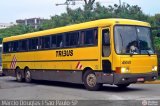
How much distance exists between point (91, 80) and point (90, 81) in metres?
0.10

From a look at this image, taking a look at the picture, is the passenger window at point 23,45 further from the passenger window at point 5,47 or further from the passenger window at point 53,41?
the passenger window at point 53,41

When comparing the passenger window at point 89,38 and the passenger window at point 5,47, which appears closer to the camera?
the passenger window at point 89,38

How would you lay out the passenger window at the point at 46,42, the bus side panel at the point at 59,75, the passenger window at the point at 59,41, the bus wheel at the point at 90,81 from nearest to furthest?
the bus wheel at the point at 90,81 → the bus side panel at the point at 59,75 → the passenger window at the point at 59,41 → the passenger window at the point at 46,42

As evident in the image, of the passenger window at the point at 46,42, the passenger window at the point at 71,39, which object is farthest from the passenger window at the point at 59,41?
the passenger window at the point at 46,42

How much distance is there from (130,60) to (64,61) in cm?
465

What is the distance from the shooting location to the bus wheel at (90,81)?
59.9 feet

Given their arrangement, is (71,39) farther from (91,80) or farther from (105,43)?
(105,43)

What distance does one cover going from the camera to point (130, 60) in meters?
17.2


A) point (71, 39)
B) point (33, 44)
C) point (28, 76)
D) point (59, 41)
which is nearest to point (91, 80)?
point (71, 39)

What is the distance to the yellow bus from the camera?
56.6ft

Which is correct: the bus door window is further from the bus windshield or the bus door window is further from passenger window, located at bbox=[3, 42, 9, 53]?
passenger window, located at bbox=[3, 42, 9, 53]

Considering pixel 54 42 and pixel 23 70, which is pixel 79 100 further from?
pixel 23 70

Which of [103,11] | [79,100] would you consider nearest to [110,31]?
[79,100]

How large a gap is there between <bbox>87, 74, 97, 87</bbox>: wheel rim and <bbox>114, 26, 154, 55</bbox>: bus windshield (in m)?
1.92
